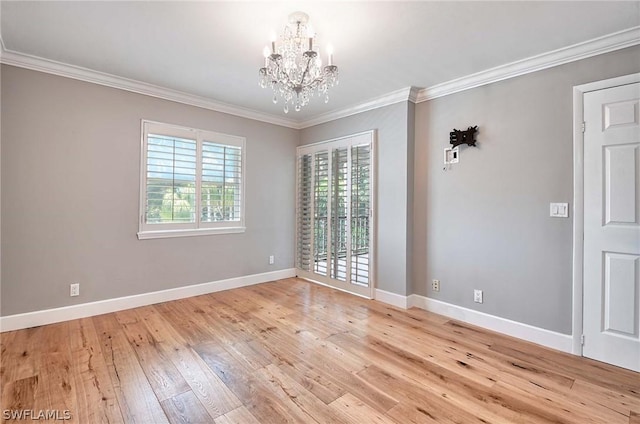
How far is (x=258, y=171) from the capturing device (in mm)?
4477

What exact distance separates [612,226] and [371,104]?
106 inches

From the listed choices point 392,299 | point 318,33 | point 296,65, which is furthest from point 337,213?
point 318,33

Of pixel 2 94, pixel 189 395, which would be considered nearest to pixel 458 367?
pixel 189 395

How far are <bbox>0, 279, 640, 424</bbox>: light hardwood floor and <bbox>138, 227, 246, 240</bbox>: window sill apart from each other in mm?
877

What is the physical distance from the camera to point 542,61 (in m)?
2.64

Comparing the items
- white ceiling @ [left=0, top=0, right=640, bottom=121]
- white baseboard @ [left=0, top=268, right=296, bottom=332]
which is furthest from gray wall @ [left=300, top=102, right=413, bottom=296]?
white baseboard @ [left=0, top=268, right=296, bottom=332]

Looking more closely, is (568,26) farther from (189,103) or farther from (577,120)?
(189,103)

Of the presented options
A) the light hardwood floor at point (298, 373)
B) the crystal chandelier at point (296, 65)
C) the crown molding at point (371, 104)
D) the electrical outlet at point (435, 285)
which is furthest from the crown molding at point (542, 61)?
the light hardwood floor at point (298, 373)

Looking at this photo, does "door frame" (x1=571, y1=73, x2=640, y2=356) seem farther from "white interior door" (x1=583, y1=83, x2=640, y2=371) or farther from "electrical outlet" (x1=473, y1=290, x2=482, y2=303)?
"electrical outlet" (x1=473, y1=290, x2=482, y2=303)

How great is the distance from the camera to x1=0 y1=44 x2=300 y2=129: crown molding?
275cm

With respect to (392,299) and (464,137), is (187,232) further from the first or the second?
(464,137)

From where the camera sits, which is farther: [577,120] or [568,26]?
[577,120]

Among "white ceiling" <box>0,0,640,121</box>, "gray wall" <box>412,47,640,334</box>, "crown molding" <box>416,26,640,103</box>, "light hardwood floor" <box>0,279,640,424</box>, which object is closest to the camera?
"light hardwood floor" <box>0,279,640,424</box>

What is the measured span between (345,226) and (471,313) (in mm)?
1814
